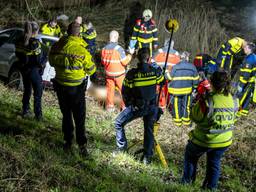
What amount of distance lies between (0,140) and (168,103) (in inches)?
193

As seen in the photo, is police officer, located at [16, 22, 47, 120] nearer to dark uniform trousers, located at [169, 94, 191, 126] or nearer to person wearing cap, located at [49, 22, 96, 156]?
person wearing cap, located at [49, 22, 96, 156]

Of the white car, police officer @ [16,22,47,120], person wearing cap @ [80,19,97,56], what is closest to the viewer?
police officer @ [16,22,47,120]

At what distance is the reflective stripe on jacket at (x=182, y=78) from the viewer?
8.57 meters

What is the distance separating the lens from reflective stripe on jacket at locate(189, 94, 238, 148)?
497 centimetres

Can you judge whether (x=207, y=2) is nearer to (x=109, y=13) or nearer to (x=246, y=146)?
(x=109, y=13)

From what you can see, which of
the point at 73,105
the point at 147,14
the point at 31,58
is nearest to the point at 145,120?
the point at 73,105

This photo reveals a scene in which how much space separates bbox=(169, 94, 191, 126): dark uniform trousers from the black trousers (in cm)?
364

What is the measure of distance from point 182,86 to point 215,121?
3807mm

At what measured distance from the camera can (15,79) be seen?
9.78m

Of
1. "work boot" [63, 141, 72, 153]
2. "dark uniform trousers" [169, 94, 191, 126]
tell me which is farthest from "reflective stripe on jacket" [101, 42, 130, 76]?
"work boot" [63, 141, 72, 153]

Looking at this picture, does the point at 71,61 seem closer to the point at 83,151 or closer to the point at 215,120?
the point at 83,151

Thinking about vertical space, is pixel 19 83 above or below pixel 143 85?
below

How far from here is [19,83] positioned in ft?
31.8

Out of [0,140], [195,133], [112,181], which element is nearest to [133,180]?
[112,181]
